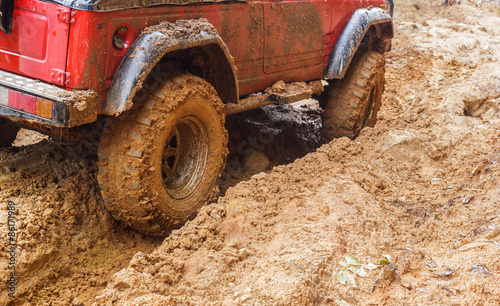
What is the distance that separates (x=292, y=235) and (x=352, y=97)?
2.52 meters

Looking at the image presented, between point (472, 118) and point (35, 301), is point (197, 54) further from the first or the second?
point (472, 118)

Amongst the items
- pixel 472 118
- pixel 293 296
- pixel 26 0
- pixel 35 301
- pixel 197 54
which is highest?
pixel 26 0

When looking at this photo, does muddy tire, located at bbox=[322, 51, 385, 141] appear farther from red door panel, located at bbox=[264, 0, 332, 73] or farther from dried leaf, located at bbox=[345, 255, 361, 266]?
dried leaf, located at bbox=[345, 255, 361, 266]

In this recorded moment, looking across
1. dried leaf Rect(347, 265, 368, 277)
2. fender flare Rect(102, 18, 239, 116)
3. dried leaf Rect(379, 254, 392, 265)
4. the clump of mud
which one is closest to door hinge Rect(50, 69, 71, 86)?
fender flare Rect(102, 18, 239, 116)

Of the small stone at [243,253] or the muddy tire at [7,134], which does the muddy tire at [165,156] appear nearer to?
the small stone at [243,253]

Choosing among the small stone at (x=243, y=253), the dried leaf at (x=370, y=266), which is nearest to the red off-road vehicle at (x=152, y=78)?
the small stone at (x=243, y=253)

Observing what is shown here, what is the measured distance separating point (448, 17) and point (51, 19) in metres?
10.1

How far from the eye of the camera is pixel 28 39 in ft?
9.03

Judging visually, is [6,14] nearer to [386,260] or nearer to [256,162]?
[386,260]

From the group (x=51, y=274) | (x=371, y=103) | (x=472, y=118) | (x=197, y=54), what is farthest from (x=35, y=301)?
(x=472, y=118)

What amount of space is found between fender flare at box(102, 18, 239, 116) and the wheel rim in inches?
25.5

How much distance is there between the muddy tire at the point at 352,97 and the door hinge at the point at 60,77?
10.7ft

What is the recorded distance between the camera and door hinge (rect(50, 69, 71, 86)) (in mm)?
2697

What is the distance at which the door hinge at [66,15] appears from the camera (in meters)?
2.61
